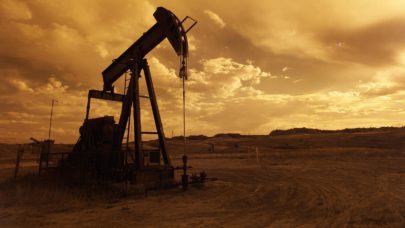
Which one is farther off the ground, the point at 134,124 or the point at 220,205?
the point at 134,124

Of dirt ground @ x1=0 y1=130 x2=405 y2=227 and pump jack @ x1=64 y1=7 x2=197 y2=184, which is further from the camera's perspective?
pump jack @ x1=64 y1=7 x2=197 y2=184

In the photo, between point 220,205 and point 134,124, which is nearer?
point 220,205

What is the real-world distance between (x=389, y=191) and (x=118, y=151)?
332 inches

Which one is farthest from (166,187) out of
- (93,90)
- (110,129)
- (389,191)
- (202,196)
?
(389,191)

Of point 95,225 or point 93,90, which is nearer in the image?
point 95,225

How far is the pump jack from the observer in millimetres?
10062

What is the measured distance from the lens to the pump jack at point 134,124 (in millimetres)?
10062

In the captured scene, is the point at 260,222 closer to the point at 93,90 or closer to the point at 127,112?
the point at 127,112

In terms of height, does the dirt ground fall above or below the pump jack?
Answer: below

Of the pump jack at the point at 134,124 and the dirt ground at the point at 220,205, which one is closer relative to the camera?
the dirt ground at the point at 220,205

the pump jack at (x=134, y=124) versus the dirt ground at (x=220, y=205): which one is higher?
the pump jack at (x=134, y=124)

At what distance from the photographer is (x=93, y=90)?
470 inches

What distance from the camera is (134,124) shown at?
33.6ft

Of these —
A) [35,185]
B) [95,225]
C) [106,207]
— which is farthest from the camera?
[35,185]
